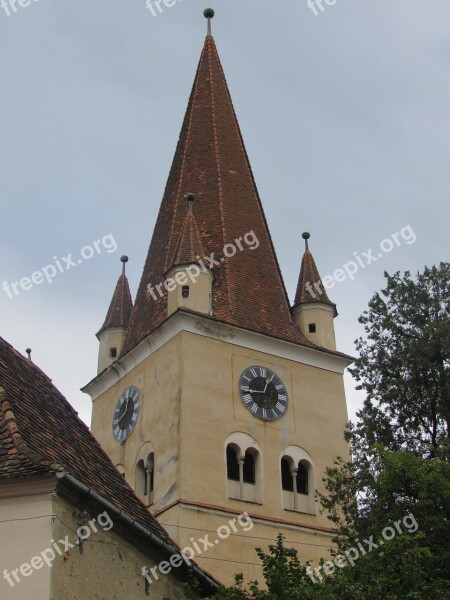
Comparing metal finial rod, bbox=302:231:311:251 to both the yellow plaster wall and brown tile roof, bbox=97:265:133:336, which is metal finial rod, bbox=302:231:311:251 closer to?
brown tile roof, bbox=97:265:133:336

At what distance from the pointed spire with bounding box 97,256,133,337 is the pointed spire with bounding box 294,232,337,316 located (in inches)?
204

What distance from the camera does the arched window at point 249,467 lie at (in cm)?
2905

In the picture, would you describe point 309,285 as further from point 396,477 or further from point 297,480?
point 396,477

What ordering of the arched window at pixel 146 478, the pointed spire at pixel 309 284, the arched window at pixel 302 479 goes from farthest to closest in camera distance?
the pointed spire at pixel 309 284 → the arched window at pixel 302 479 → the arched window at pixel 146 478

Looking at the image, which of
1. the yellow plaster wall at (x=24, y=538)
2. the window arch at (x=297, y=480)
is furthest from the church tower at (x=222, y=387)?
the yellow plaster wall at (x=24, y=538)

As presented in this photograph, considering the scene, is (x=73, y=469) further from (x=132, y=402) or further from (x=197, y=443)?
(x=132, y=402)

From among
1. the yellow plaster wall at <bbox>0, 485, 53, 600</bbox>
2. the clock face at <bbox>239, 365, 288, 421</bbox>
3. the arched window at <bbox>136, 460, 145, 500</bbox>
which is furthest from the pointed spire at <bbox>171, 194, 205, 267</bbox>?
the yellow plaster wall at <bbox>0, 485, 53, 600</bbox>

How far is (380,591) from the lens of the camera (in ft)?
49.3

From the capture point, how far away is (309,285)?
3453 centimetres

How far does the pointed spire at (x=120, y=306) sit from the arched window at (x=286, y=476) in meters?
7.35

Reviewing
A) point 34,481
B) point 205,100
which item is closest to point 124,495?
point 34,481

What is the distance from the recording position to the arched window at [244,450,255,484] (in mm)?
29047

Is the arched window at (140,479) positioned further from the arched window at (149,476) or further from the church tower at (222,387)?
the arched window at (149,476)

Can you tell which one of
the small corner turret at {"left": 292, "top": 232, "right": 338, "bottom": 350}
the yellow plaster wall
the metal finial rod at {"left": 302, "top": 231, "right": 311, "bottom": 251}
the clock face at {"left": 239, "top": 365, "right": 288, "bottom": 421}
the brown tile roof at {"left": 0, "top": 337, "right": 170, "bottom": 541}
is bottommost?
the yellow plaster wall
